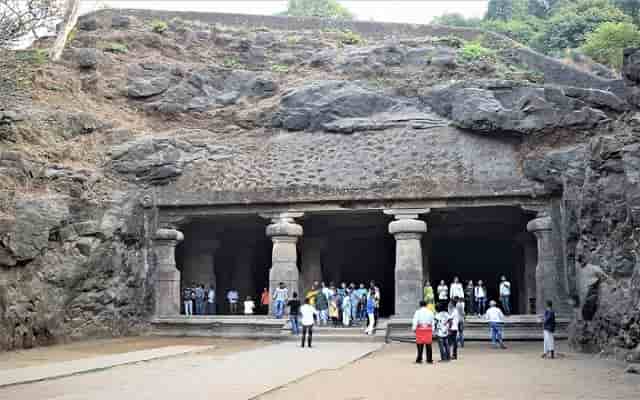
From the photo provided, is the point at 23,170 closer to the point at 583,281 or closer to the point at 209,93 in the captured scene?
the point at 209,93

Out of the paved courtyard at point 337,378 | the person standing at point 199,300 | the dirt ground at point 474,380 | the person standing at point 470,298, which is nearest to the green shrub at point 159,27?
the person standing at point 199,300

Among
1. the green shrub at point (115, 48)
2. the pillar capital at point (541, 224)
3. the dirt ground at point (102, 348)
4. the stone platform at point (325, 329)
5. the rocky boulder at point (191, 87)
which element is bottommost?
the dirt ground at point (102, 348)

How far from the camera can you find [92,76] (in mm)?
27312

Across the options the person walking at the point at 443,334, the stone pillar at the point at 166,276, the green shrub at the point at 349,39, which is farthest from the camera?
the green shrub at the point at 349,39

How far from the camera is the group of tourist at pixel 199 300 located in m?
23.0

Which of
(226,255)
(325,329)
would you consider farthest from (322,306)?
(226,255)

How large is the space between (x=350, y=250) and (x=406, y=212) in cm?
861

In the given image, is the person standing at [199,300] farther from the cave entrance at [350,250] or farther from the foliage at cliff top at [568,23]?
the foliage at cliff top at [568,23]

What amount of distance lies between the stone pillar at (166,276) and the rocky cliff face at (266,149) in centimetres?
33

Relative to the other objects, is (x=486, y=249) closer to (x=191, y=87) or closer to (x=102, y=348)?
(x=191, y=87)

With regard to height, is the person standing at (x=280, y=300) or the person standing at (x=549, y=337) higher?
the person standing at (x=280, y=300)

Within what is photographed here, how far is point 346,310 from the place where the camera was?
21281mm

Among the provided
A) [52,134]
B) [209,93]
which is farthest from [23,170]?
[209,93]

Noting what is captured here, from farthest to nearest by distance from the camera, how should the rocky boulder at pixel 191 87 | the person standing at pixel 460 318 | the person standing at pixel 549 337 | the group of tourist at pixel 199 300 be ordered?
the rocky boulder at pixel 191 87, the group of tourist at pixel 199 300, the person standing at pixel 460 318, the person standing at pixel 549 337
